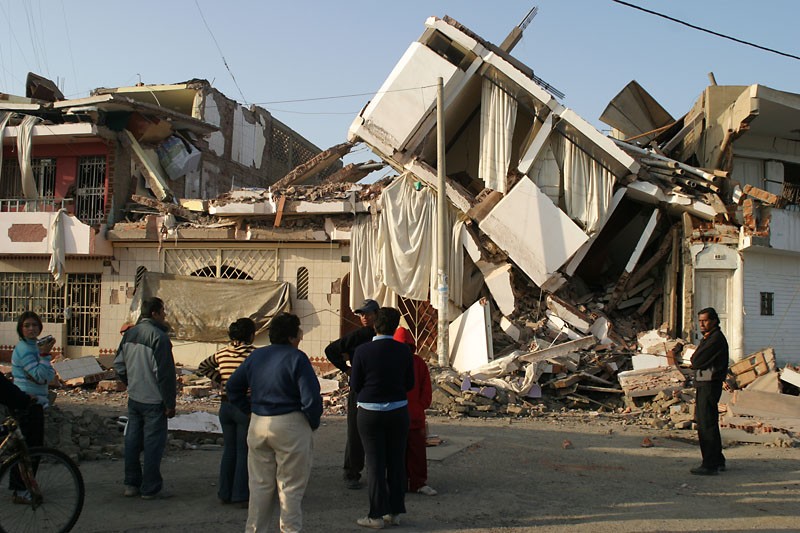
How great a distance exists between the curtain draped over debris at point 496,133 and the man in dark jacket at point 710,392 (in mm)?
7406

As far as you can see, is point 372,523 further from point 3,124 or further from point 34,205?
point 3,124

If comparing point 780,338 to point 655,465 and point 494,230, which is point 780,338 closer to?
point 494,230

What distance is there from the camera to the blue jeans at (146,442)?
5.58 metres

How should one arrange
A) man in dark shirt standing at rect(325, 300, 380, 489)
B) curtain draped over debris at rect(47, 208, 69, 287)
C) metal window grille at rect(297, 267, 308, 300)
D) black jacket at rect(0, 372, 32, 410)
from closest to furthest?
black jacket at rect(0, 372, 32, 410), man in dark shirt standing at rect(325, 300, 380, 489), metal window grille at rect(297, 267, 308, 300), curtain draped over debris at rect(47, 208, 69, 287)

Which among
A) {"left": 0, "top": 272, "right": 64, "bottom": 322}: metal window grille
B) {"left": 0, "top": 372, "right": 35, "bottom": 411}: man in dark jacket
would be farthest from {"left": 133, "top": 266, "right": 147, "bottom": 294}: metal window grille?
{"left": 0, "top": 372, "right": 35, "bottom": 411}: man in dark jacket

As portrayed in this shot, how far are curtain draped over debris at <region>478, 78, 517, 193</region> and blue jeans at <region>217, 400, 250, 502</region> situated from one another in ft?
30.5

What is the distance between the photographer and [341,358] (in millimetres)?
6246

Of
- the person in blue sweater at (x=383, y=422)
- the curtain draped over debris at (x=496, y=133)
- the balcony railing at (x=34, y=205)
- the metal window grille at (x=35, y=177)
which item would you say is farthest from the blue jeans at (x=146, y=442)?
the metal window grille at (x=35, y=177)

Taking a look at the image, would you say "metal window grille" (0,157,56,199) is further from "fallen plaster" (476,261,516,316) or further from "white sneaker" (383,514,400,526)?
"white sneaker" (383,514,400,526)

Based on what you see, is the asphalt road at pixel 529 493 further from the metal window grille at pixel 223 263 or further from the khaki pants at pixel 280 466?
the metal window grille at pixel 223 263

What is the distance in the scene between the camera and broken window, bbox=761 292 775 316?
46.6 ft

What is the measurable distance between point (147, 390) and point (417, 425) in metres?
2.21

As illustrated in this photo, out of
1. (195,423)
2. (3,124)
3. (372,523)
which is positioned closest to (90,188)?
(3,124)

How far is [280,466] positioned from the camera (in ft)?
13.9
